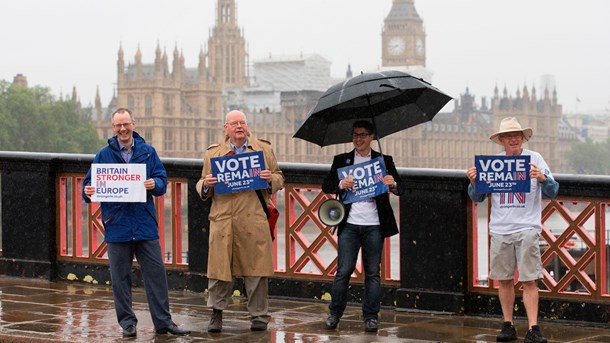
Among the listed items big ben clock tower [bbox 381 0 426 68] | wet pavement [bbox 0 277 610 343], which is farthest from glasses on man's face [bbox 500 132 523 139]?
big ben clock tower [bbox 381 0 426 68]

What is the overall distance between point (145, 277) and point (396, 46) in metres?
180

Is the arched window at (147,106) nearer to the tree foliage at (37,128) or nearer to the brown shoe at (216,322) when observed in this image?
the tree foliage at (37,128)

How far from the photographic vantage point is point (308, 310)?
28.3 ft

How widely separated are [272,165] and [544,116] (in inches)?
6137

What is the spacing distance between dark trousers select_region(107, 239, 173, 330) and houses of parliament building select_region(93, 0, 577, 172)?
356 ft

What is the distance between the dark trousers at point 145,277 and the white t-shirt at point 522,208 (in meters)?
1.88

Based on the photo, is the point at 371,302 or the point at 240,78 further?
the point at 240,78

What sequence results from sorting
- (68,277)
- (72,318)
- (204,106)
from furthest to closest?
(204,106) → (68,277) → (72,318)

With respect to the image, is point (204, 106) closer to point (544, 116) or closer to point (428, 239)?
point (544, 116)

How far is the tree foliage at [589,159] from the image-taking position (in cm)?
16812

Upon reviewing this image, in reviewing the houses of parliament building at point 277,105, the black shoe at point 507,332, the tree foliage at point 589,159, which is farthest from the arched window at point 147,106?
the black shoe at point 507,332

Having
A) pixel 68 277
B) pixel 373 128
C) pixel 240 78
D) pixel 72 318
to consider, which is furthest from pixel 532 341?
pixel 240 78

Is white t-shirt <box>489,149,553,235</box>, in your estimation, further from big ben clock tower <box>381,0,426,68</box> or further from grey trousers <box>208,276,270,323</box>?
big ben clock tower <box>381,0,426,68</box>

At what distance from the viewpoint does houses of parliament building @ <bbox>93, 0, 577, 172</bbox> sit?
12538 cm
